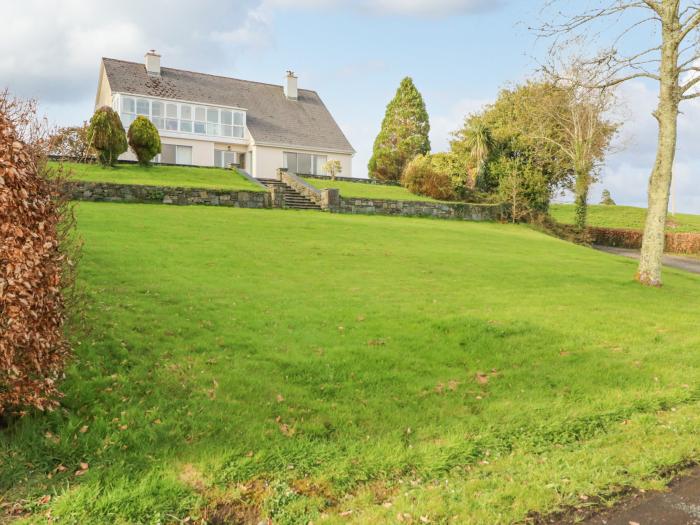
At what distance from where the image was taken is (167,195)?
24.3m

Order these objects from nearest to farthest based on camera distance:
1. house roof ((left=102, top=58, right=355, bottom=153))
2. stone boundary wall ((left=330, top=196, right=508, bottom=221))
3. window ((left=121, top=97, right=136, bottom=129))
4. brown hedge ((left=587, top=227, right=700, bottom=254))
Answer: stone boundary wall ((left=330, top=196, right=508, bottom=221)) → brown hedge ((left=587, top=227, right=700, bottom=254)) → window ((left=121, top=97, right=136, bottom=129)) → house roof ((left=102, top=58, right=355, bottom=153))

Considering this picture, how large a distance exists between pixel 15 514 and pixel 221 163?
42266mm

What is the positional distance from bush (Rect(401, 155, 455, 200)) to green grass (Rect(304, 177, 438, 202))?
0.62 meters

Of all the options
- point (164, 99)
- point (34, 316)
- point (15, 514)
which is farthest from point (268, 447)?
point (164, 99)

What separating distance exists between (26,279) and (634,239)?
4014 cm

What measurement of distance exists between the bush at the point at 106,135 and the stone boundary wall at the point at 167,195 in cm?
730

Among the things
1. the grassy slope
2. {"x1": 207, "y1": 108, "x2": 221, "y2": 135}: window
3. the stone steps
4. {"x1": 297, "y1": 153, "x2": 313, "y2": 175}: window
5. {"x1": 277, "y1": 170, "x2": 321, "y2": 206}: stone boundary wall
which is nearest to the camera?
the grassy slope

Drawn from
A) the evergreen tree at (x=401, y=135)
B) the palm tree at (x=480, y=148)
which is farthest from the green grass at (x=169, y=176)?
the evergreen tree at (x=401, y=135)

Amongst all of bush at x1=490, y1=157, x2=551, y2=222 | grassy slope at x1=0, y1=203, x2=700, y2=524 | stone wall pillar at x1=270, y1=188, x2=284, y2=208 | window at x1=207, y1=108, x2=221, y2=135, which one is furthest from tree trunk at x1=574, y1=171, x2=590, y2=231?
window at x1=207, y1=108, x2=221, y2=135

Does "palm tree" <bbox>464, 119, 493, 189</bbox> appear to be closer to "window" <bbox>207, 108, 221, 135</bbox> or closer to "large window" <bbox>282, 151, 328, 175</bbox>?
"large window" <bbox>282, 151, 328, 175</bbox>

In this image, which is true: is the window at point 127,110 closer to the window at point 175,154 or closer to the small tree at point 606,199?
the window at point 175,154

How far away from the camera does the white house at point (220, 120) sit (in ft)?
135

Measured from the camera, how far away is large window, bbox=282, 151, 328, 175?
4550cm

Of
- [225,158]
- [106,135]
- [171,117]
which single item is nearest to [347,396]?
[106,135]
